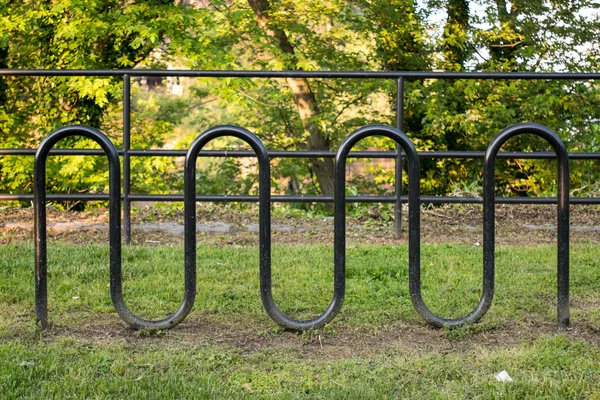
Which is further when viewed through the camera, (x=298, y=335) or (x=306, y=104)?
(x=306, y=104)

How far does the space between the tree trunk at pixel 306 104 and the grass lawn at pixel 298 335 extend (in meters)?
9.19

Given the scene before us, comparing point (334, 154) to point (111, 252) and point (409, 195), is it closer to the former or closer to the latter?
point (409, 195)

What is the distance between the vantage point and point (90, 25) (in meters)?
10.8

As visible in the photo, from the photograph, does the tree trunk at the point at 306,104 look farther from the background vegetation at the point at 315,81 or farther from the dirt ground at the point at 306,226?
the dirt ground at the point at 306,226

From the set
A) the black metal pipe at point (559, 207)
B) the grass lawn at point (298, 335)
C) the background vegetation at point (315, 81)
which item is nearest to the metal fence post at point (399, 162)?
the grass lawn at point (298, 335)

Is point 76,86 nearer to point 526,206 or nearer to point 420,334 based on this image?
point 526,206

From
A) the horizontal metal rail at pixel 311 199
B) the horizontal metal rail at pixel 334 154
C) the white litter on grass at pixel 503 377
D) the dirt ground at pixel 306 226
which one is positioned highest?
the horizontal metal rail at pixel 334 154

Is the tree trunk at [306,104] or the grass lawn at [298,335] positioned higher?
the tree trunk at [306,104]

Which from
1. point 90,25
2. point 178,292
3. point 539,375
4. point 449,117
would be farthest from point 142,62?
point 539,375

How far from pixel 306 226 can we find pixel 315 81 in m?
7.90

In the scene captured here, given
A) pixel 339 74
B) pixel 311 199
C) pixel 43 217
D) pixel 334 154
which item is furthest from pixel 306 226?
pixel 43 217

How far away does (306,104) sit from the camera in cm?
1475

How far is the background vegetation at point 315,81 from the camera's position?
11312 mm

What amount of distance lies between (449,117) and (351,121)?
83.8 inches
